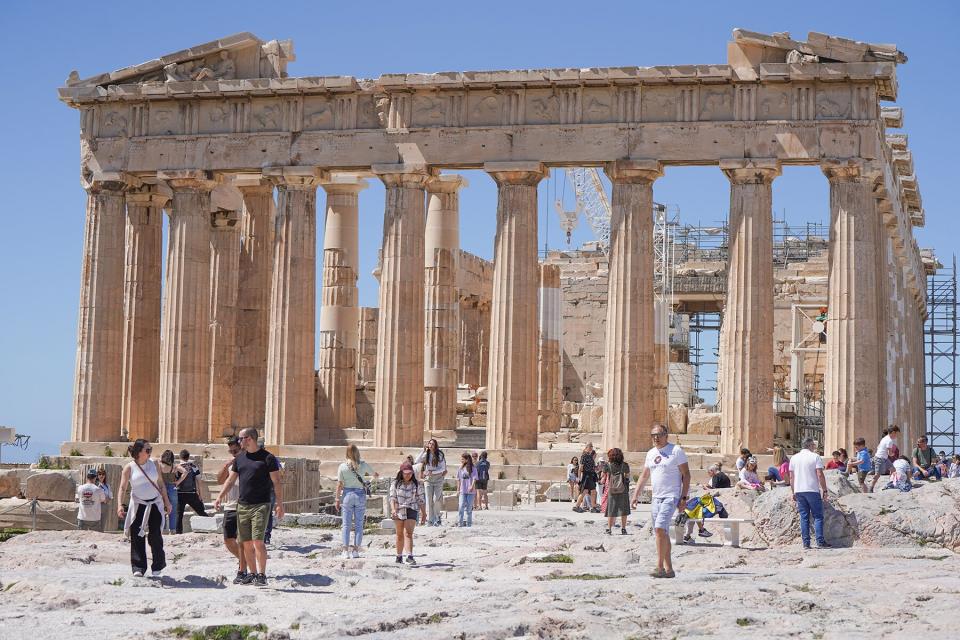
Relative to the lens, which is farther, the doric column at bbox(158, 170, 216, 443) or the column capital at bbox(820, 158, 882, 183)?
the doric column at bbox(158, 170, 216, 443)

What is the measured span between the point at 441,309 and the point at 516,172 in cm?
934

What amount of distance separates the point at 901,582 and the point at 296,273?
26.0 m

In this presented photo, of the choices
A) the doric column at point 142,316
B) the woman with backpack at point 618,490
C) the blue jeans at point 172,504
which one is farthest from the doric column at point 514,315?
the blue jeans at point 172,504

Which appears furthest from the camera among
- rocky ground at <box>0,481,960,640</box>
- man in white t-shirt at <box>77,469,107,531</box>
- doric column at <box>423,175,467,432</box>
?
doric column at <box>423,175,467,432</box>

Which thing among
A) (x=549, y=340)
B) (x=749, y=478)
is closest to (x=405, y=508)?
(x=749, y=478)

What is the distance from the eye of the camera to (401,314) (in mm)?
41406

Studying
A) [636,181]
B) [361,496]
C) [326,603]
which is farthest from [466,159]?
[326,603]

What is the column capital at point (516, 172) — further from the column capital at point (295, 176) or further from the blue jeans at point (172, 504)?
the blue jeans at point (172, 504)

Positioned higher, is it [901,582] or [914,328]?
[914,328]

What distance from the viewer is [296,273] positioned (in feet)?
138

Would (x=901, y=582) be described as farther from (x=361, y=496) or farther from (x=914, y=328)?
(x=914, y=328)

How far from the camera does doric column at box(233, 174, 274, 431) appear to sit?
46.6 meters

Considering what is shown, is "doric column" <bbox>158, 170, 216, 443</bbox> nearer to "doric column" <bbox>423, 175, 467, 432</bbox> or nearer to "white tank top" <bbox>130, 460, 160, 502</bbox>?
"doric column" <bbox>423, 175, 467, 432</bbox>

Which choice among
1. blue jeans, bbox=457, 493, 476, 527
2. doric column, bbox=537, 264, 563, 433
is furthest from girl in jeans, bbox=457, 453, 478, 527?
doric column, bbox=537, 264, 563, 433
